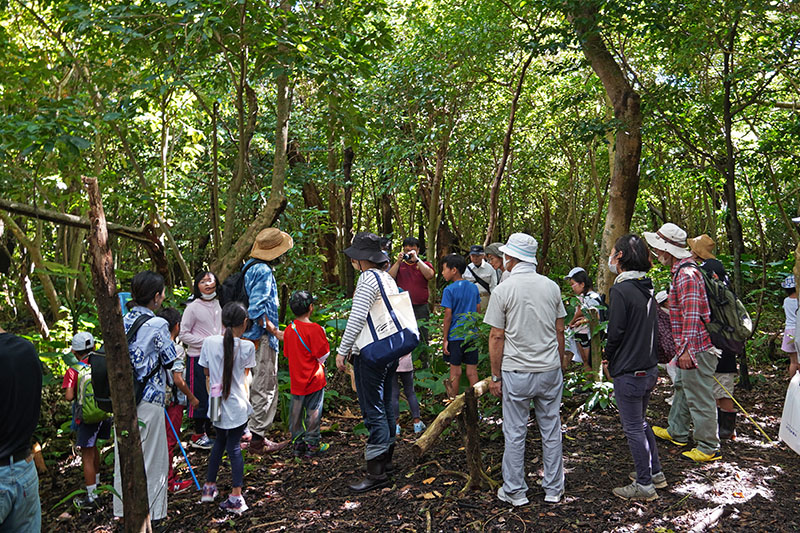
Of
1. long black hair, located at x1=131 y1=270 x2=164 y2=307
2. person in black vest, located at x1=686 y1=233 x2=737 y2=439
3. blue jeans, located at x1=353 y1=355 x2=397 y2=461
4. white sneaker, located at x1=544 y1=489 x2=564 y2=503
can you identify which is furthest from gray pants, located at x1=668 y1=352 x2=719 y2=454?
long black hair, located at x1=131 y1=270 x2=164 y2=307

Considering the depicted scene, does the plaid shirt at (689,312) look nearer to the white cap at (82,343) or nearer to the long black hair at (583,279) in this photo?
the long black hair at (583,279)

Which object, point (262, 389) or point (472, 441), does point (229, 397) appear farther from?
point (472, 441)

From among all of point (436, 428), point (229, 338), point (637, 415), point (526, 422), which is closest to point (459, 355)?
point (526, 422)

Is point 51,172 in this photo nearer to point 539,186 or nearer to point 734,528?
point 734,528

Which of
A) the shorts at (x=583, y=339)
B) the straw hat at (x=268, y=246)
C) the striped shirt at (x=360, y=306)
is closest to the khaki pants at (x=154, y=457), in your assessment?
the striped shirt at (x=360, y=306)

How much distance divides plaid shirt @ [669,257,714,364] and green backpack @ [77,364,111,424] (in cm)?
481

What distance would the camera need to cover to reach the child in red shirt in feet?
18.1

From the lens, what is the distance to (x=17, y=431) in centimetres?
276

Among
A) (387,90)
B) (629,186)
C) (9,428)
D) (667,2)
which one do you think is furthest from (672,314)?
(387,90)

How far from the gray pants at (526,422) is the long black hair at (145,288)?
104 inches

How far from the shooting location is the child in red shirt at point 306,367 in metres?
5.52

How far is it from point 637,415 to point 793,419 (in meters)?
0.97

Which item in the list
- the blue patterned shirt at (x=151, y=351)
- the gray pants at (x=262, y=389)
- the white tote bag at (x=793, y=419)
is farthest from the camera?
the gray pants at (x=262, y=389)

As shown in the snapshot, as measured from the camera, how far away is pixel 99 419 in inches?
180
